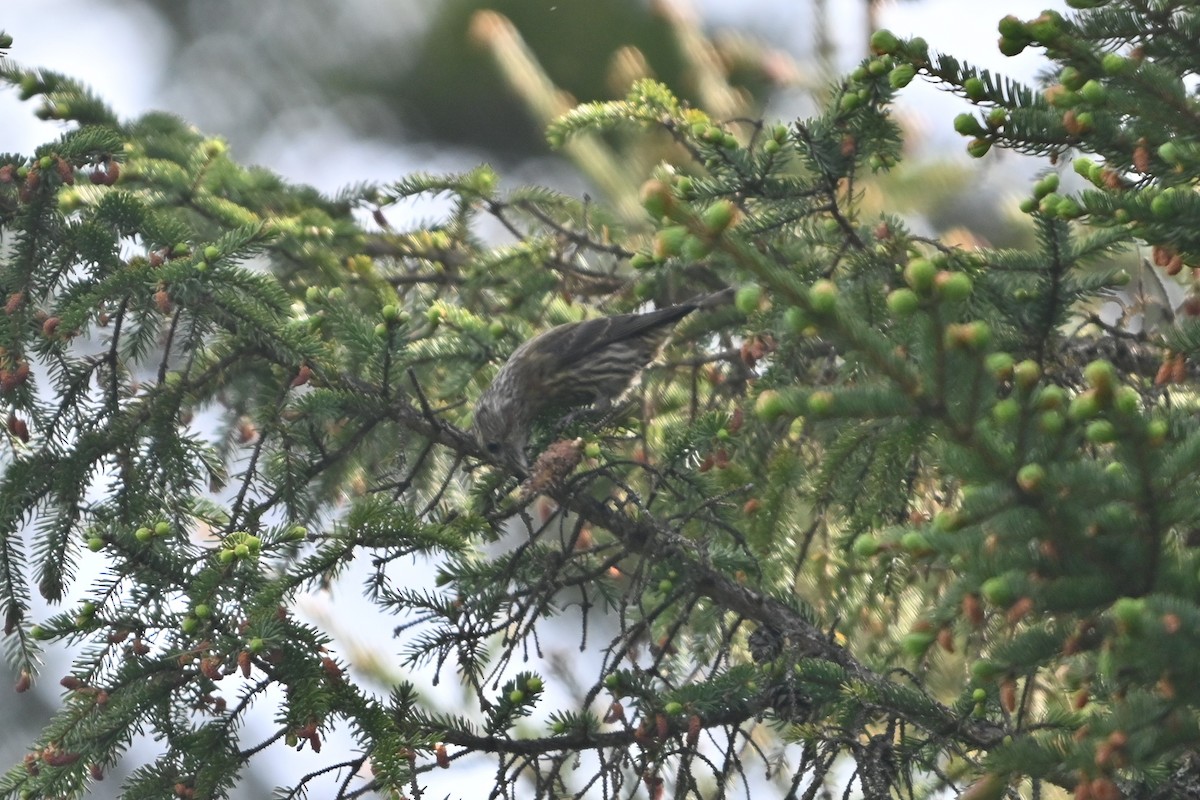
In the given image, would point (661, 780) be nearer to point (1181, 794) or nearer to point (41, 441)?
point (1181, 794)

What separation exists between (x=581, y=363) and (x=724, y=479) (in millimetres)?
1087

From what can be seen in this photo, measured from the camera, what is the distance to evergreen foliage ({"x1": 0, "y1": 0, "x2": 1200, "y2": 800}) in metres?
1.20

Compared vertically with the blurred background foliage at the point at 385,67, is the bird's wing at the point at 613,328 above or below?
below

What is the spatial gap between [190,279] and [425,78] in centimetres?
580

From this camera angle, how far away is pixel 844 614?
330 cm

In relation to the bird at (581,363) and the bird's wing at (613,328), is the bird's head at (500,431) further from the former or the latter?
the bird's wing at (613,328)

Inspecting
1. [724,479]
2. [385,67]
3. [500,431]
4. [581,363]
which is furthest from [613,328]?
[385,67]

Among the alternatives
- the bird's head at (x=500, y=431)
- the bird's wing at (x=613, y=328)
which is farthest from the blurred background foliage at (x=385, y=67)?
the bird's head at (x=500, y=431)

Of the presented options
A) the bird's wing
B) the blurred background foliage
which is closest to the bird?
the bird's wing

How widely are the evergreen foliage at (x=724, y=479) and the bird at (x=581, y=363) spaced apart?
140 mm

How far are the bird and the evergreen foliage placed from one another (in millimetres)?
140

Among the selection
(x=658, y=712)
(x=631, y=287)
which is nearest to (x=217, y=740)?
(x=658, y=712)

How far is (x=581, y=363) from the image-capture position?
155 inches

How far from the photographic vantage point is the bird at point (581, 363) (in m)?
3.58
